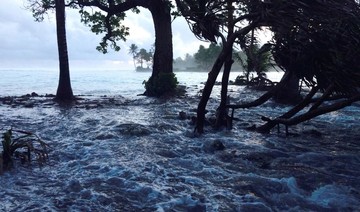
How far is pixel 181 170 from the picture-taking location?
686 cm

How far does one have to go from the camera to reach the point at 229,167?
23.1 feet

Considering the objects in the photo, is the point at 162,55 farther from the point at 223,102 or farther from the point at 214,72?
the point at 214,72

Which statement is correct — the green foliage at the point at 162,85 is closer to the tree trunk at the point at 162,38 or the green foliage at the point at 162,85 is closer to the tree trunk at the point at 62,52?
the tree trunk at the point at 162,38

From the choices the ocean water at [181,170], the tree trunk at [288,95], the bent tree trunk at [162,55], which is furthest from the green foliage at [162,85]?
the ocean water at [181,170]

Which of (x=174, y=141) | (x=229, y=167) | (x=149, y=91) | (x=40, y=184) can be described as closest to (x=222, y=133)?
(x=174, y=141)

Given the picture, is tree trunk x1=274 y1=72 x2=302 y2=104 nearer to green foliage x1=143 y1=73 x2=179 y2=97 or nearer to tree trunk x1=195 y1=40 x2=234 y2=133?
green foliage x1=143 y1=73 x2=179 y2=97

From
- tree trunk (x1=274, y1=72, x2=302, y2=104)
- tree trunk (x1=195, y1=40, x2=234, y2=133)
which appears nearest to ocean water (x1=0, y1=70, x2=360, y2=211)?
tree trunk (x1=195, y1=40, x2=234, y2=133)

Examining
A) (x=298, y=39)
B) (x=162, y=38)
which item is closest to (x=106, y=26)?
(x=162, y=38)

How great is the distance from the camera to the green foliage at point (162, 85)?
69.4 feet

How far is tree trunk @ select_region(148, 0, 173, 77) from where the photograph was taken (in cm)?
2096

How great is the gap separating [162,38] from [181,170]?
1562cm

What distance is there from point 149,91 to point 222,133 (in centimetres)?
1218

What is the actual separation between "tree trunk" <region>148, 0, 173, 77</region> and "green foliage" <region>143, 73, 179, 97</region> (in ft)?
1.89

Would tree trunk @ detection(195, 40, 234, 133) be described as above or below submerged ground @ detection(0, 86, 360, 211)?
above
